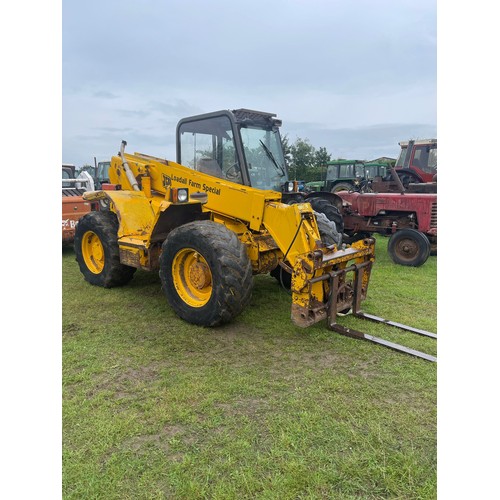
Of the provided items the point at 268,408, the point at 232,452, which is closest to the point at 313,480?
the point at 232,452

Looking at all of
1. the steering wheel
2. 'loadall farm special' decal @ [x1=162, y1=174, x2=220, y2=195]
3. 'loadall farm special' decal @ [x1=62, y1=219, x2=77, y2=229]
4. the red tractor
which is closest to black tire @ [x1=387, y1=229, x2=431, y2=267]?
the red tractor

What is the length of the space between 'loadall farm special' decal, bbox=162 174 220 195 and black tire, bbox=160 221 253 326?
691mm

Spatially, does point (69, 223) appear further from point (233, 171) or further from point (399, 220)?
point (399, 220)

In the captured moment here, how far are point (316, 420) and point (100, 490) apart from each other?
1441mm

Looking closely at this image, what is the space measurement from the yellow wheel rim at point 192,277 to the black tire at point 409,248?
196 inches

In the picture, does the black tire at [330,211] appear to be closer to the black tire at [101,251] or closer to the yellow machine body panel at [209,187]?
the yellow machine body panel at [209,187]

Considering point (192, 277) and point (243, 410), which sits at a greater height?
point (192, 277)

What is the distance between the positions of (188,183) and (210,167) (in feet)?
1.17

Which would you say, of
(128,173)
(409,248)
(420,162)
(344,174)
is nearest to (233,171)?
(128,173)

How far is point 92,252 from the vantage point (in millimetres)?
6523

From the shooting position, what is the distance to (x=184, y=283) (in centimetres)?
491

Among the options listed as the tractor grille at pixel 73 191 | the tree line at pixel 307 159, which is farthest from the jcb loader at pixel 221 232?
the tree line at pixel 307 159

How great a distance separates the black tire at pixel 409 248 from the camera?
26.7 ft

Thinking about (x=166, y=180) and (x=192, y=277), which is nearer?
(x=192, y=277)
